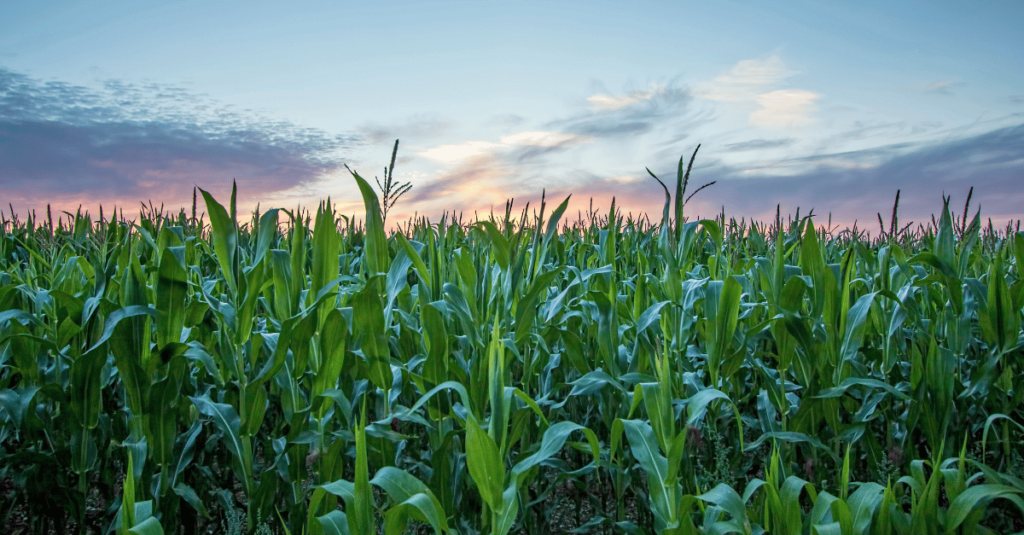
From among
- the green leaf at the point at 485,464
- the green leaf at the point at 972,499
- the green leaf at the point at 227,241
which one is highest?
the green leaf at the point at 227,241

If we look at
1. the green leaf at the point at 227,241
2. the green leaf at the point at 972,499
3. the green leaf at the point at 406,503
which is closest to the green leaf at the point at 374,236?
the green leaf at the point at 227,241

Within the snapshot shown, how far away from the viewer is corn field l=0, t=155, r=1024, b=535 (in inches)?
69.9

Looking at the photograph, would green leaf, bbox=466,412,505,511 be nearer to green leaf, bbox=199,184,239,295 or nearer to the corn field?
the corn field

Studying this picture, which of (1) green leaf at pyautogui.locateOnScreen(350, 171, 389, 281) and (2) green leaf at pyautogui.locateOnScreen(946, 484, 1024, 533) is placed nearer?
(2) green leaf at pyautogui.locateOnScreen(946, 484, 1024, 533)

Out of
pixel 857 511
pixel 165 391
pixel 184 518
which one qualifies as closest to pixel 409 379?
pixel 165 391

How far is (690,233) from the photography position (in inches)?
127

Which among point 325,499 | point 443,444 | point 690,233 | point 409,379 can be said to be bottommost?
point 325,499

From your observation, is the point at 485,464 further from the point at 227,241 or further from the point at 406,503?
the point at 227,241

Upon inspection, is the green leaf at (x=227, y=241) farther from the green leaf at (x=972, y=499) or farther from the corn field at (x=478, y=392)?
the green leaf at (x=972, y=499)

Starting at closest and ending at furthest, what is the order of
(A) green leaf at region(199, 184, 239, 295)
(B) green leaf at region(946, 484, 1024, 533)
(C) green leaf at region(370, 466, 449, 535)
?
(C) green leaf at region(370, 466, 449, 535)
(B) green leaf at region(946, 484, 1024, 533)
(A) green leaf at region(199, 184, 239, 295)

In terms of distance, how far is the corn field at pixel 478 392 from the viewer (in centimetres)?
177

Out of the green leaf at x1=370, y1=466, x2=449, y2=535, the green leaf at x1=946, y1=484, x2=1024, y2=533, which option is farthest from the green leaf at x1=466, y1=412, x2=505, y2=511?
the green leaf at x1=946, y1=484, x2=1024, y2=533

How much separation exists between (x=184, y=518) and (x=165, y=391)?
2.32ft

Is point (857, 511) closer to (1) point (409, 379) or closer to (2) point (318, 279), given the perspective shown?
(1) point (409, 379)
